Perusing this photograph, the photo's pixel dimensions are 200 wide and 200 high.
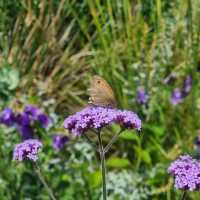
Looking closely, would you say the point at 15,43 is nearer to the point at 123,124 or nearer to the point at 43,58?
the point at 43,58

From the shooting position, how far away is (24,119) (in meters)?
3.85

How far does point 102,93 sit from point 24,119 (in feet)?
4.82

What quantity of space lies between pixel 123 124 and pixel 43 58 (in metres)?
2.92

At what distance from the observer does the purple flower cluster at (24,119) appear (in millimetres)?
3850

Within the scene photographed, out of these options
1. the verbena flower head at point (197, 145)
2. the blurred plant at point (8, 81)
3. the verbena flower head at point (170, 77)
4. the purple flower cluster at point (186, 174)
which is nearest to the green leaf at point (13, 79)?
the blurred plant at point (8, 81)

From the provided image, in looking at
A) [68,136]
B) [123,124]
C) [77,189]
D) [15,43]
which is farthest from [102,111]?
[15,43]

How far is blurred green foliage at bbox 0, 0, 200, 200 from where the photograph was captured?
3922 millimetres

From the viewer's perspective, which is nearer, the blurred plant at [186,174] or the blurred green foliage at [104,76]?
the blurred plant at [186,174]

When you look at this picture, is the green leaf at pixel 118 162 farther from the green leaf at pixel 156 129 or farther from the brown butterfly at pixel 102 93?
the brown butterfly at pixel 102 93

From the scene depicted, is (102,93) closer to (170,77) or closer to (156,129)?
(156,129)

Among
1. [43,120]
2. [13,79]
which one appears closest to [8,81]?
[13,79]

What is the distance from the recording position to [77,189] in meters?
3.80

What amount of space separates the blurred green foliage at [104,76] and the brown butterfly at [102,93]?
140 cm

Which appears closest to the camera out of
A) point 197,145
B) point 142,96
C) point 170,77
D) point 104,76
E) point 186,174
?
point 186,174
